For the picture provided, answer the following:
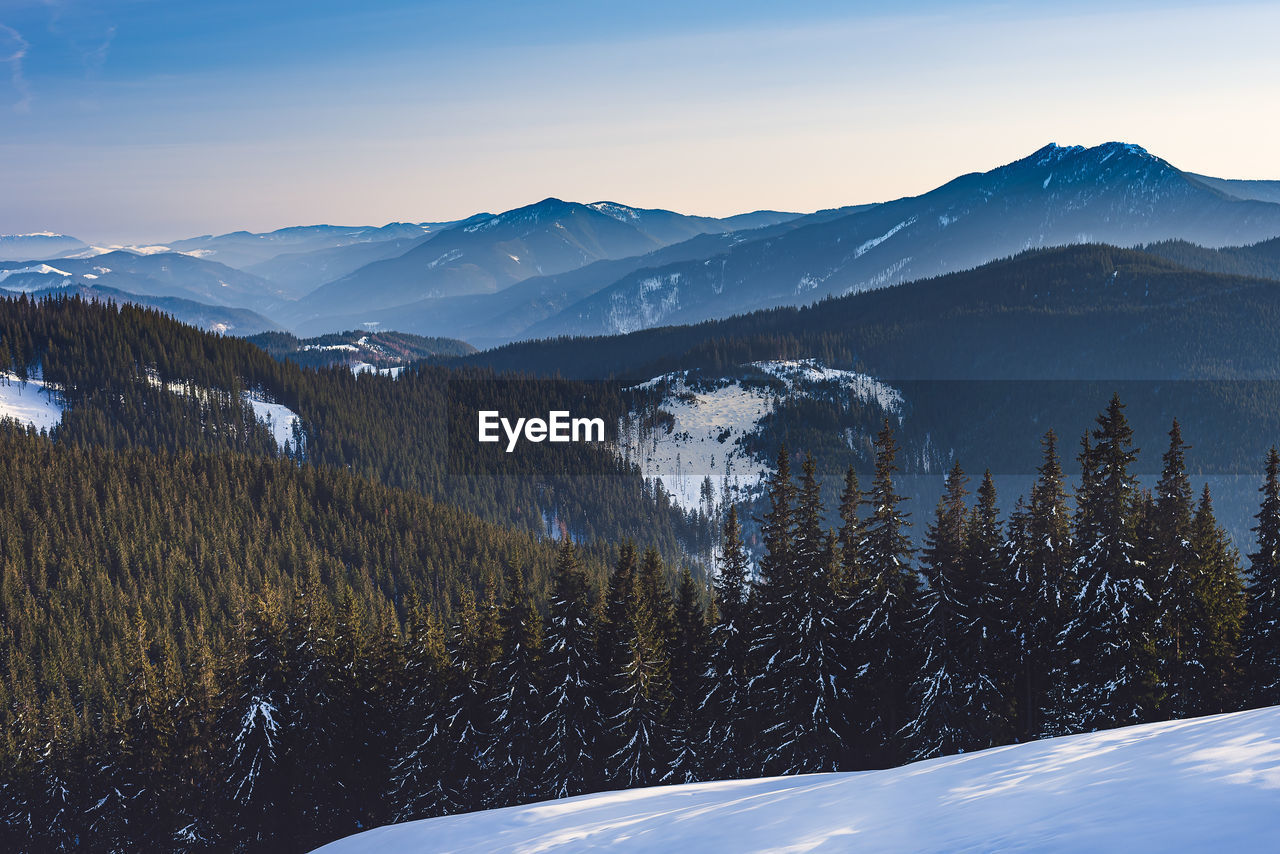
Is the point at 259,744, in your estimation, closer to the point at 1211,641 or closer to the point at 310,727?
the point at 310,727

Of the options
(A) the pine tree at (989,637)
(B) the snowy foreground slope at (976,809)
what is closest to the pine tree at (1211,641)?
(A) the pine tree at (989,637)

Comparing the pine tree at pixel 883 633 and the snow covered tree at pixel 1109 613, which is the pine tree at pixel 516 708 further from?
the snow covered tree at pixel 1109 613

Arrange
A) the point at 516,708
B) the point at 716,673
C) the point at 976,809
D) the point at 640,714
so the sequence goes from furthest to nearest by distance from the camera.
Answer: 1. the point at 516,708
2. the point at 716,673
3. the point at 640,714
4. the point at 976,809

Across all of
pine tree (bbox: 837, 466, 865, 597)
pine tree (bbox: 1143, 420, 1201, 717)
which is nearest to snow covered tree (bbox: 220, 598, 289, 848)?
pine tree (bbox: 837, 466, 865, 597)

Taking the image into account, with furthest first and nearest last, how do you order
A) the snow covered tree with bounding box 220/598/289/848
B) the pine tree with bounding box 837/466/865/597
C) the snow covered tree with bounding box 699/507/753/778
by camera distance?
the snow covered tree with bounding box 220/598/289/848
the snow covered tree with bounding box 699/507/753/778
the pine tree with bounding box 837/466/865/597

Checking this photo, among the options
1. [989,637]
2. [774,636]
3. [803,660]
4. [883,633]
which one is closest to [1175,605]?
[989,637]

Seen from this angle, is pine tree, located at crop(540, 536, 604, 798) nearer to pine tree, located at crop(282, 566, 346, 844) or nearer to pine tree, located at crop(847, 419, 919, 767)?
pine tree, located at crop(282, 566, 346, 844)
